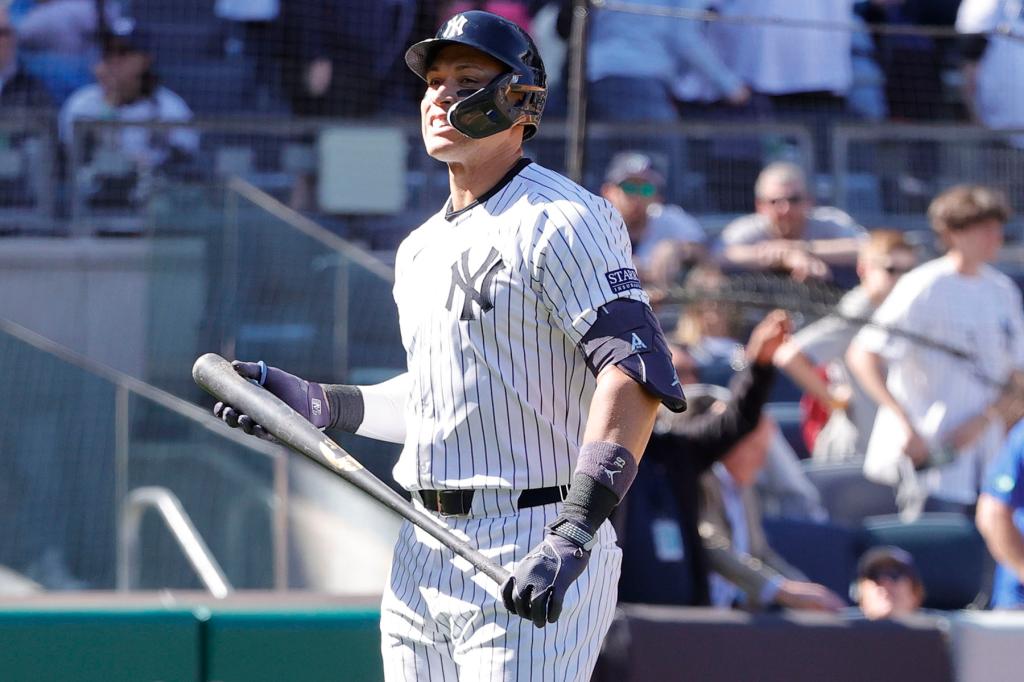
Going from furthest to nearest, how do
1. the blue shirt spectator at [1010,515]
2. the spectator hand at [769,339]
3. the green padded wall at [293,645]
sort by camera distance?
the blue shirt spectator at [1010,515], the spectator hand at [769,339], the green padded wall at [293,645]

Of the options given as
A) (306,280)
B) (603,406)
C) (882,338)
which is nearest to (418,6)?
(306,280)

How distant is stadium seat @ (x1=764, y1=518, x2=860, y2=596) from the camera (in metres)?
5.67

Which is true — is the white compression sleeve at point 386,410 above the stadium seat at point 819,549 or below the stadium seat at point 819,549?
above

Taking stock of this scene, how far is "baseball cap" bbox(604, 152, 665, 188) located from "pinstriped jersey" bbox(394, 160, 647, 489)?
4092 millimetres

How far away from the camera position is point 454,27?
2.84 m

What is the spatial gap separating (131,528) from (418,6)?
10.9ft

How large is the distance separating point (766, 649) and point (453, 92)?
1.97m

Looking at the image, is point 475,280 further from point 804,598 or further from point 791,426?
point 791,426

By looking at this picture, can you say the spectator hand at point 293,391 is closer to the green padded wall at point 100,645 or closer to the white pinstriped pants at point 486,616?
the white pinstriped pants at point 486,616

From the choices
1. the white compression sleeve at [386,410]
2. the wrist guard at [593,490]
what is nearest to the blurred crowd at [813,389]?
the white compression sleeve at [386,410]

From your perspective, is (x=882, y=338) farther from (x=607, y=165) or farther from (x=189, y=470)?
(x=189, y=470)

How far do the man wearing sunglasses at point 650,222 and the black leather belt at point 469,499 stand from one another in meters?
3.88

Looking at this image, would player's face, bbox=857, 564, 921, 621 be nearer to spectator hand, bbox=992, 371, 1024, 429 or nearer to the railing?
spectator hand, bbox=992, 371, 1024, 429

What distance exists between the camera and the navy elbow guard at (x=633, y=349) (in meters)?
2.56
